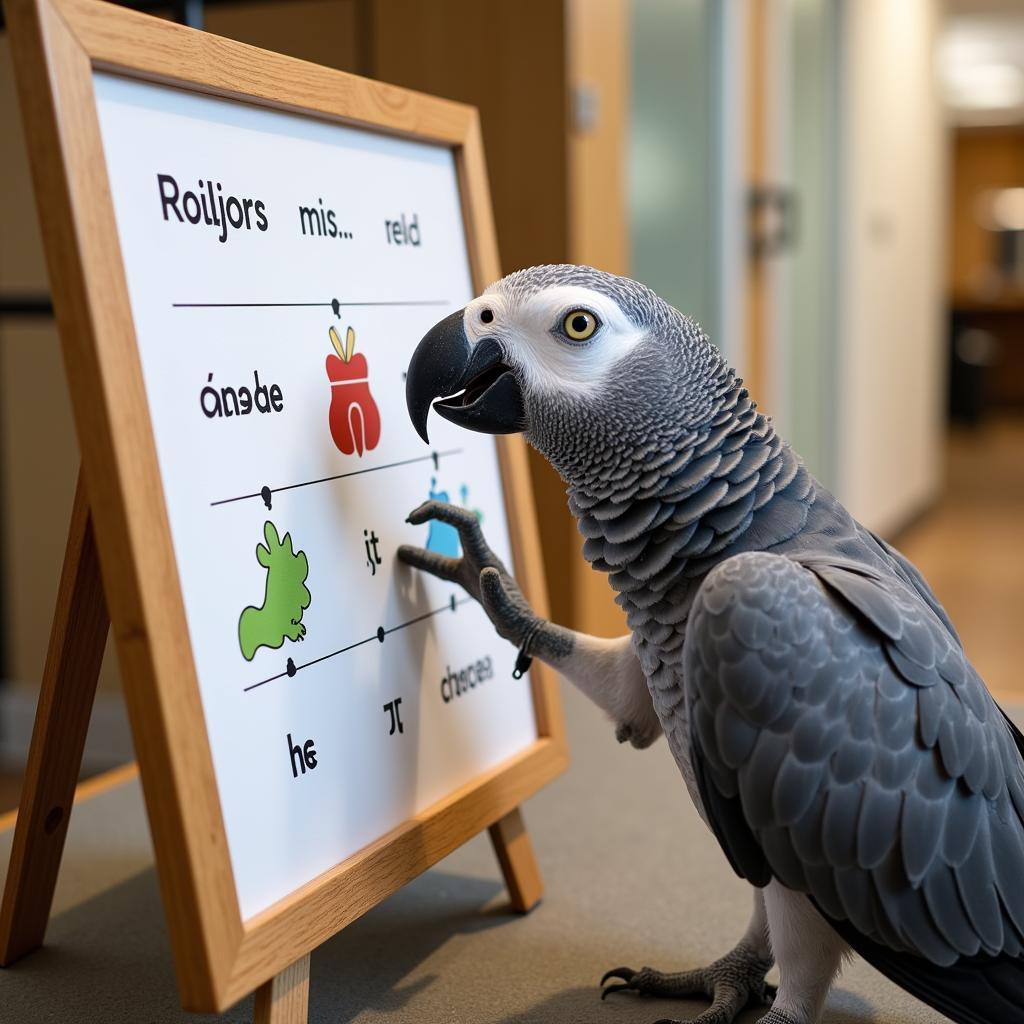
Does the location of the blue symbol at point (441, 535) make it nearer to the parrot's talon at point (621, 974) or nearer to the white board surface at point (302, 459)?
the white board surface at point (302, 459)

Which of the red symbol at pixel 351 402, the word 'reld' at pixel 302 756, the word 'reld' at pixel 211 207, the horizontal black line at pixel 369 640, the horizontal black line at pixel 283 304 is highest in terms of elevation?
the word 'reld' at pixel 211 207

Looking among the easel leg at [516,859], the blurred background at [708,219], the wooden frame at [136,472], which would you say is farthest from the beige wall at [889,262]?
the wooden frame at [136,472]

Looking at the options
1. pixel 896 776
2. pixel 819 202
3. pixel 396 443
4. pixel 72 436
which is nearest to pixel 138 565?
pixel 396 443

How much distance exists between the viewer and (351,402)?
3.56ft

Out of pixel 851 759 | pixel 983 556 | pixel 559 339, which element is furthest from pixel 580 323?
pixel 983 556

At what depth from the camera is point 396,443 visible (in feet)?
3.76

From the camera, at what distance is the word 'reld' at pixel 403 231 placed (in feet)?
3.84

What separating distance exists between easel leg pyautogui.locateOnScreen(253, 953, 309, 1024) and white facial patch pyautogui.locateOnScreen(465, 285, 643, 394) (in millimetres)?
499

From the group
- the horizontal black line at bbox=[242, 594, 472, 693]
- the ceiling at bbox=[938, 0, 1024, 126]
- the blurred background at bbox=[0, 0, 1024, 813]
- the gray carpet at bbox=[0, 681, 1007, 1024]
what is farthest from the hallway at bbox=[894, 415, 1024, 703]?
the ceiling at bbox=[938, 0, 1024, 126]

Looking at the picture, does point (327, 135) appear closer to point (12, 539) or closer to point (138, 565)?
point (138, 565)

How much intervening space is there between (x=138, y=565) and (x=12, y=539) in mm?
2841

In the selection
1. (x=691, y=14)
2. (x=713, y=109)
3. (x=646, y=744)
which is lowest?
(x=646, y=744)

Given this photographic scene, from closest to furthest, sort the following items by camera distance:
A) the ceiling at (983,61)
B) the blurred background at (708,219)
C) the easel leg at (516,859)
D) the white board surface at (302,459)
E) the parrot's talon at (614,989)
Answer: the white board surface at (302,459) → the parrot's talon at (614,989) → the easel leg at (516,859) → the blurred background at (708,219) → the ceiling at (983,61)

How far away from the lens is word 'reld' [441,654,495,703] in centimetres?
120
